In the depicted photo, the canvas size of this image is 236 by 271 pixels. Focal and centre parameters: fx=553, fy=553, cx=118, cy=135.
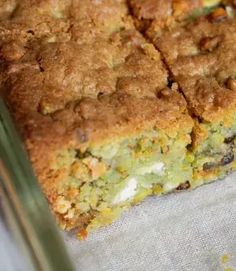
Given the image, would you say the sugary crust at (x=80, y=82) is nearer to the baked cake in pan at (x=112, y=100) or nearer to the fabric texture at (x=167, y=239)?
the baked cake in pan at (x=112, y=100)

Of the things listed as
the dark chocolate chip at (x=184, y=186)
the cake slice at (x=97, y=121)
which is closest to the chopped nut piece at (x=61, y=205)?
the cake slice at (x=97, y=121)

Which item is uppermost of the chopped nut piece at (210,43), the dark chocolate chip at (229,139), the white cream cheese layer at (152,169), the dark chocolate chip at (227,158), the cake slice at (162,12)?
the cake slice at (162,12)

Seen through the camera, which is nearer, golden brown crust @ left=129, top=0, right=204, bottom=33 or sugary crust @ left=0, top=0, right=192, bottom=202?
sugary crust @ left=0, top=0, right=192, bottom=202

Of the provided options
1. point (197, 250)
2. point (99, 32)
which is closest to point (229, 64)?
point (99, 32)

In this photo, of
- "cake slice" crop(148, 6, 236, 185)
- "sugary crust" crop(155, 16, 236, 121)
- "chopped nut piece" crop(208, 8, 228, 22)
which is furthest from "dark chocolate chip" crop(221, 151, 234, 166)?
"chopped nut piece" crop(208, 8, 228, 22)

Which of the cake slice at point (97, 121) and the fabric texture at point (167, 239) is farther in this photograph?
the fabric texture at point (167, 239)

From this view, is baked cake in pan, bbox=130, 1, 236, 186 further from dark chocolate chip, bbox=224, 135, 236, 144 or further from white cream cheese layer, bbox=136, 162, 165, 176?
white cream cheese layer, bbox=136, 162, 165, 176

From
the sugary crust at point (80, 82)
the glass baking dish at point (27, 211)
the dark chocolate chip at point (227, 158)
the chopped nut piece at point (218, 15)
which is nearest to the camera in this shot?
the glass baking dish at point (27, 211)

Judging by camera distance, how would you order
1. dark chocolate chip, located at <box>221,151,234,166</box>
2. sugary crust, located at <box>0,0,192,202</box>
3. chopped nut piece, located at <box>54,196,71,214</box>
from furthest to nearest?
dark chocolate chip, located at <box>221,151,234,166</box>, chopped nut piece, located at <box>54,196,71,214</box>, sugary crust, located at <box>0,0,192,202</box>
